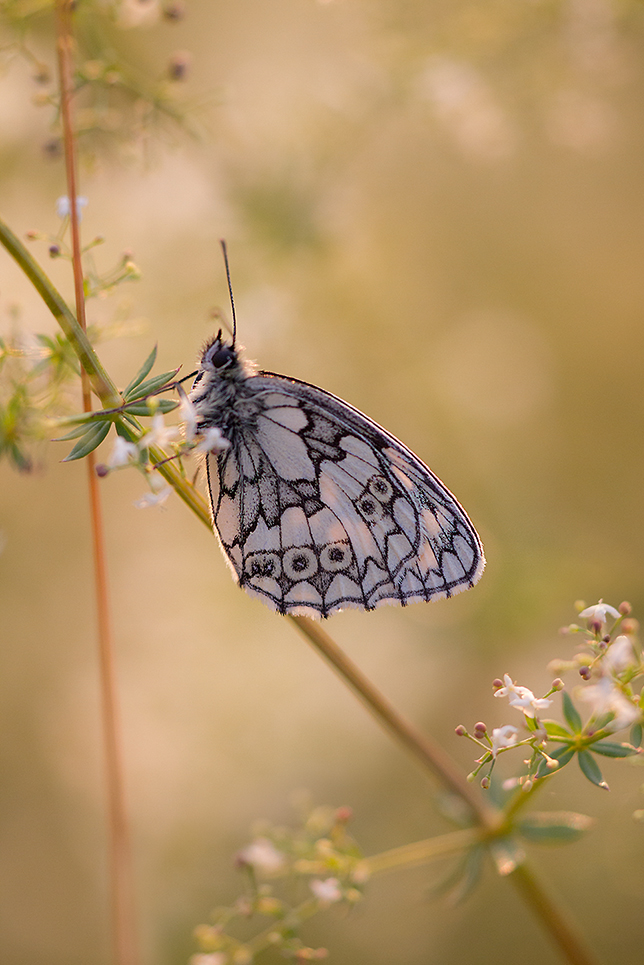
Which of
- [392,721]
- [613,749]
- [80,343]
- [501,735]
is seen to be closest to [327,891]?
[392,721]

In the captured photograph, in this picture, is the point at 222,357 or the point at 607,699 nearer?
the point at 607,699

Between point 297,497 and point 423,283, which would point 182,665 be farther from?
point 423,283

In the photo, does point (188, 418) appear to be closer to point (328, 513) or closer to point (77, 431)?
point (77, 431)

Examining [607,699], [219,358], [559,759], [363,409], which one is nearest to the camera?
[607,699]

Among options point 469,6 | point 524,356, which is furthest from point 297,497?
point 524,356

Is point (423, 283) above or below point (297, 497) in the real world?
above

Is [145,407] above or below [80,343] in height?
below
